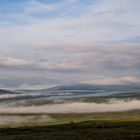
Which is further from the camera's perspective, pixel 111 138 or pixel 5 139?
pixel 5 139

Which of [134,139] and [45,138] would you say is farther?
[45,138]

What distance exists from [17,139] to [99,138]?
2057 cm

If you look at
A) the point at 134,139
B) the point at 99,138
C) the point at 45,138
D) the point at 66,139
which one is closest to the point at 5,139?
the point at 45,138

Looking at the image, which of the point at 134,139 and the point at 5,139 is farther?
the point at 5,139

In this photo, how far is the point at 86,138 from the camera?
94812mm

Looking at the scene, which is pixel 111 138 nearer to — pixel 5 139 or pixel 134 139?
pixel 134 139

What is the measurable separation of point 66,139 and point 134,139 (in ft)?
53.2

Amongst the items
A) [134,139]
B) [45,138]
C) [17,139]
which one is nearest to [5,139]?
[17,139]

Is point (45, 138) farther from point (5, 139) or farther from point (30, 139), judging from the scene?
point (5, 139)

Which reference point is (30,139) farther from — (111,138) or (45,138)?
(111,138)

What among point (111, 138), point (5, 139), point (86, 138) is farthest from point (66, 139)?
point (5, 139)

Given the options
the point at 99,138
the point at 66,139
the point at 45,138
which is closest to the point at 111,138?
the point at 99,138

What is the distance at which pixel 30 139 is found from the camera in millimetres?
96812

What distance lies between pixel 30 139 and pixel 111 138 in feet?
65.9
